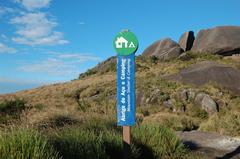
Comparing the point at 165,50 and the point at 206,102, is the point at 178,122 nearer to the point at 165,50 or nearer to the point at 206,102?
the point at 206,102

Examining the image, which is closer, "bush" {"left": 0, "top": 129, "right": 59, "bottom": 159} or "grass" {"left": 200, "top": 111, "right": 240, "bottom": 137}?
"bush" {"left": 0, "top": 129, "right": 59, "bottom": 159}

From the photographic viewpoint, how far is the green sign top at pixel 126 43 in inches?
318

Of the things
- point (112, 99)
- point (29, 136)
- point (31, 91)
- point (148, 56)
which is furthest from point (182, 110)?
point (148, 56)

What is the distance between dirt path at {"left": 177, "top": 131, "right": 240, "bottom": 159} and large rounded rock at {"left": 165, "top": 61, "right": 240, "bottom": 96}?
15.9 metres

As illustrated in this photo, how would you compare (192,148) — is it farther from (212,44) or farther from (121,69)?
(212,44)

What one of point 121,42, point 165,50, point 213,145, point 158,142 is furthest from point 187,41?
point 121,42

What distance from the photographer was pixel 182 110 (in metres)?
24.2

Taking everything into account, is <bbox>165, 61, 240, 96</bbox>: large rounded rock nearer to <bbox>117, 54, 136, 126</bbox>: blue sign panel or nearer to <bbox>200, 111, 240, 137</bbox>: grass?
<bbox>200, 111, 240, 137</bbox>: grass

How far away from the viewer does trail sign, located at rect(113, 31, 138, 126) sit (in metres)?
8.05

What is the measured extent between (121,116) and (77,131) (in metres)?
1.47

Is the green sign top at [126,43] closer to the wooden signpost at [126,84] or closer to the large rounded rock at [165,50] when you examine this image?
the wooden signpost at [126,84]

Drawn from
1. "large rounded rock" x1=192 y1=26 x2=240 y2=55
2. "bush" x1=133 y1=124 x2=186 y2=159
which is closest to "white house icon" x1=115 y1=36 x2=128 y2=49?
"bush" x1=133 y1=124 x2=186 y2=159

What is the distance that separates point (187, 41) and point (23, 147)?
166 ft

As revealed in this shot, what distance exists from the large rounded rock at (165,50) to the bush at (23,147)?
154ft
